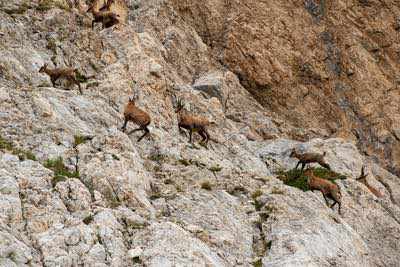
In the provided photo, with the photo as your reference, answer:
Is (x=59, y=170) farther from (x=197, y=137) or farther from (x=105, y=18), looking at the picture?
(x=105, y=18)

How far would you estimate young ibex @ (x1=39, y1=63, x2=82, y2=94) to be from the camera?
1001 inches

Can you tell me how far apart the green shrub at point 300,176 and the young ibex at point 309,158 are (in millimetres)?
366

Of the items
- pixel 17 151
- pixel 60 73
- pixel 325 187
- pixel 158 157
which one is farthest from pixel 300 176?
pixel 17 151

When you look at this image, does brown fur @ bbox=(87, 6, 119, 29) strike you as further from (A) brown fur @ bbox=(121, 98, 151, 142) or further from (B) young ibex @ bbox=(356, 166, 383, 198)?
(B) young ibex @ bbox=(356, 166, 383, 198)

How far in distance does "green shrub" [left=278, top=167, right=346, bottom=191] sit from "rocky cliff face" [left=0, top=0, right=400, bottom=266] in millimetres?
691

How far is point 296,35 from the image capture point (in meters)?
44.7

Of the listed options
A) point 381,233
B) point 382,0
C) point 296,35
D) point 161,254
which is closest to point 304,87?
point 296,35

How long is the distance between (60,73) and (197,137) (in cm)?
694

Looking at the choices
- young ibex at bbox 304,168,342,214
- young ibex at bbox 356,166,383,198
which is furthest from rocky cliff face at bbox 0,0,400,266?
young ibex at bbox 356,166,383,198

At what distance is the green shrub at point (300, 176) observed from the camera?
26.6 metres

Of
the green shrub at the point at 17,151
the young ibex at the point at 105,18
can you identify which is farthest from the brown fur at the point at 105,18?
the green shrub at the point at 17,151

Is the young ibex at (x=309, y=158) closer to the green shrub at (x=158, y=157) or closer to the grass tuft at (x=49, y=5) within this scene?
the green shrub at (x=158, y=157)

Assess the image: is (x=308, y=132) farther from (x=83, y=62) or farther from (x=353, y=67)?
(x=83, y=62)

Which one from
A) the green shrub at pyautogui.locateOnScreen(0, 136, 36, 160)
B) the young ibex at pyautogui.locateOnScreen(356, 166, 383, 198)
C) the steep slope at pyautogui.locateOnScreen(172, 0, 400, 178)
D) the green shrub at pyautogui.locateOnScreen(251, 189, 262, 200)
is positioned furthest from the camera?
the steep slope at pyautogui.locateOnScreen(172, 0, 400, 178)
